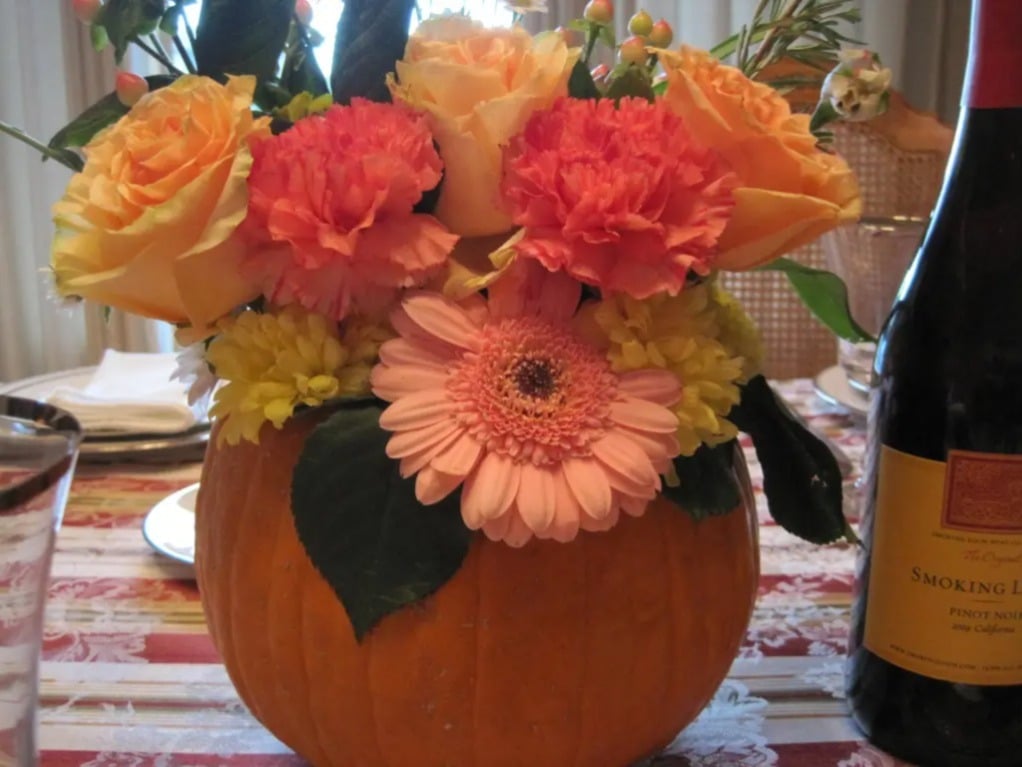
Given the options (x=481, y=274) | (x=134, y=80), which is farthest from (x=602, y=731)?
(x=134, y=80)

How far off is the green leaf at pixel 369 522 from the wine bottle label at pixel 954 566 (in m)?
0.22

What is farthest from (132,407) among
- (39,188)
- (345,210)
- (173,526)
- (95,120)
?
(39,188)

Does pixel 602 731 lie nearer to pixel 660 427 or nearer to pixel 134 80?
pixel 660 427

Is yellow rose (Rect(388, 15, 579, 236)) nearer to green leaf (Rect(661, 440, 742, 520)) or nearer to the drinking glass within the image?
green leaf (Rect(661, 440, 742, 520))

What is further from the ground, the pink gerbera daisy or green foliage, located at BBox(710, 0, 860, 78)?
green foliage, located at BBox(710, 0, 860, 78)

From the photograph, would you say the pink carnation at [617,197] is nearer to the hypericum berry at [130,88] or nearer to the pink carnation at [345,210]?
the pink carnation at [345,210]

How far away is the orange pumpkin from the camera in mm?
372

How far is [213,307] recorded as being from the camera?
14.2 inches

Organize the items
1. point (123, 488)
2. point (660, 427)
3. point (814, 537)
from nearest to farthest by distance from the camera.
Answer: point (660, 427) < point (814, 537) < point (123, 488)

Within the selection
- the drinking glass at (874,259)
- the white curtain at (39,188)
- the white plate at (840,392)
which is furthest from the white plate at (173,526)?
the white curtain at (39,188)

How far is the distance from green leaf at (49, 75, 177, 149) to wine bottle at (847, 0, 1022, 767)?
1.17ft

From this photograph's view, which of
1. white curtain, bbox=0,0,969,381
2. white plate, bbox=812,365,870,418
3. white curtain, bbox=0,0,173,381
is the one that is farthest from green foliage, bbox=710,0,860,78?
white curtain, bbox=0,0,173,381

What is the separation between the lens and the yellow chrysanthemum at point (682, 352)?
0.35 m

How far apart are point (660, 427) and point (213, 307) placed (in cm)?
17
